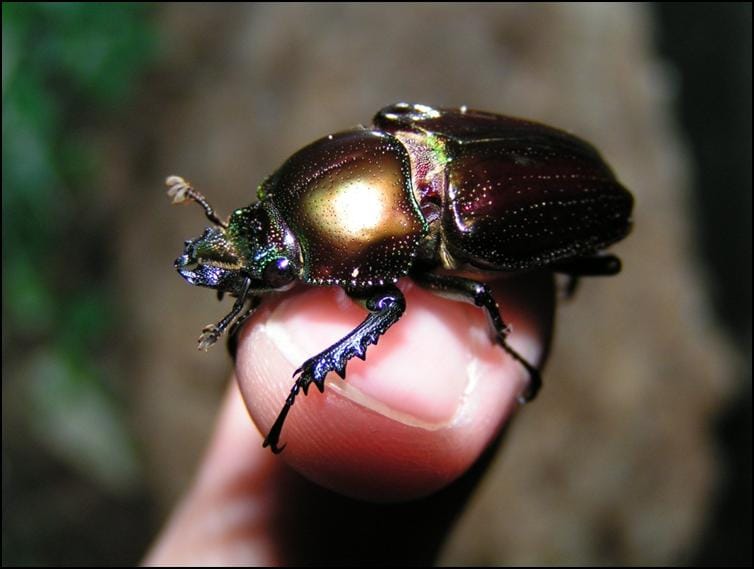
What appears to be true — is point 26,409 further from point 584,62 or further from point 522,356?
point 584,62

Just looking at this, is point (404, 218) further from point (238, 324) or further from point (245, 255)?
point (238, 324)

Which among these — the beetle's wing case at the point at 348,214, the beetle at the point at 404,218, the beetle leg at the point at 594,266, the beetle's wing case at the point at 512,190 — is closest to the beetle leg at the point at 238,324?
the beetle at the point at 404,218

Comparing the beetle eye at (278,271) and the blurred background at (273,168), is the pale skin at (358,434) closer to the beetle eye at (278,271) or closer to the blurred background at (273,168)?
the beetle eye at (278,271)

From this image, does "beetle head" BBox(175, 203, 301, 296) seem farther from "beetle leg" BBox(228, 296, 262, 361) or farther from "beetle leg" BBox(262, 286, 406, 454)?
"beetle leg" BBox(262, 286, 406, 454)

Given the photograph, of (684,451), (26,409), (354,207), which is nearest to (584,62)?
(684,451)

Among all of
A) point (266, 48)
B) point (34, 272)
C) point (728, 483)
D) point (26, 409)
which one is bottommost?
point (728, 483)

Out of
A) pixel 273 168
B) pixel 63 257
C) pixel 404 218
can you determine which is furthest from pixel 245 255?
pixel 63 257
